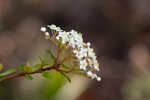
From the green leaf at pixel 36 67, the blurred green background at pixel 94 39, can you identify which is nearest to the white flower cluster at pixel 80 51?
the green leaf at pixel 36 67

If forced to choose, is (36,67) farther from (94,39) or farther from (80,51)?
(94,39)

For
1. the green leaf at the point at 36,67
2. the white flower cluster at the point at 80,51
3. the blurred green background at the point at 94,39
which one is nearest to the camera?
the white flower cluster at the point at 80,51

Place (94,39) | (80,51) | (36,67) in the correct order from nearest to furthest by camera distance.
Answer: (80,51) → (36,67) → (94,39)

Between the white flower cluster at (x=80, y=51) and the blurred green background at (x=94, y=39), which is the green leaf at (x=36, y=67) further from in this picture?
the blurred green background at (x=94, y=39)

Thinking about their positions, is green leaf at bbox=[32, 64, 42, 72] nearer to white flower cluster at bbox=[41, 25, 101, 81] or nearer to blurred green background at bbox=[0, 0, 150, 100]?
white flower cluster at bbox=[41, 25, 101, 81]

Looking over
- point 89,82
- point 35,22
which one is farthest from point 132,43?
point 35,22

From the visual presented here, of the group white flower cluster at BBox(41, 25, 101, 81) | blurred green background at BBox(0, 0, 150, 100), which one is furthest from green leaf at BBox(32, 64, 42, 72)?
blurred green background at BBox(0, 0, 150, 100)

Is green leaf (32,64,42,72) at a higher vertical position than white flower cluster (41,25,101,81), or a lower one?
lower

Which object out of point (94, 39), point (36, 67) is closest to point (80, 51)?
point (36, 67)
